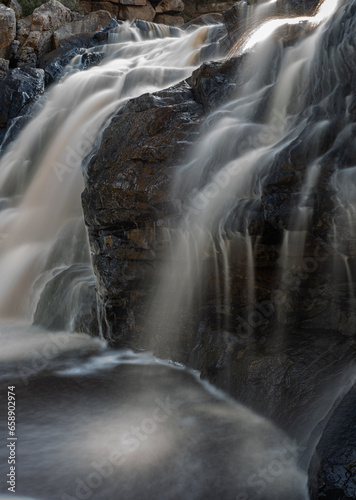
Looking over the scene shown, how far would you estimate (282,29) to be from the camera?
603cm

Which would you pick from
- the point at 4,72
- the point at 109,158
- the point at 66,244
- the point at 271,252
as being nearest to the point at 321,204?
the point at 271,252

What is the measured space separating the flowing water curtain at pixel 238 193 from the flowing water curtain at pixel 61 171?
163 centimetres

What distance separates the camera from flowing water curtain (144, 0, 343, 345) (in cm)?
410

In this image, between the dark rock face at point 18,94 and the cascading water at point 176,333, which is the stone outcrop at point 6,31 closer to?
the dark rock face at point 18,94

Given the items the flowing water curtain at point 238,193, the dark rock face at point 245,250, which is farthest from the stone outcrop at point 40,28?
the flowing water curtain at point 238,193

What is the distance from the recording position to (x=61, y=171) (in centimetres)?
906

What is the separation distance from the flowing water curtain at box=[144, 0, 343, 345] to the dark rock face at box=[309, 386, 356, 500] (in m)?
1.56

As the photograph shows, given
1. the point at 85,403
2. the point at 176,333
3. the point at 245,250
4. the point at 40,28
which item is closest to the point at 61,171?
the point at 176,333

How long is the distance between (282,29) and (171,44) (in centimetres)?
724

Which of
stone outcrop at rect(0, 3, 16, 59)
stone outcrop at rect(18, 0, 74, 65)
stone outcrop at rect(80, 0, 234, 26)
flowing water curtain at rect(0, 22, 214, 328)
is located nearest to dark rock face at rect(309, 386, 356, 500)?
flowing water curtain at rect(0, 22, 214, 328)

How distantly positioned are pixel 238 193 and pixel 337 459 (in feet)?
8.32

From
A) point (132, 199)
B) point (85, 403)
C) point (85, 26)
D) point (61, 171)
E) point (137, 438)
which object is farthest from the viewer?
point (85, 26)

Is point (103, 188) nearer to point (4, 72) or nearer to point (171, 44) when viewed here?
point (171, 44)

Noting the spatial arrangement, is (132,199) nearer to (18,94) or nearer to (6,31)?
(18,94)
